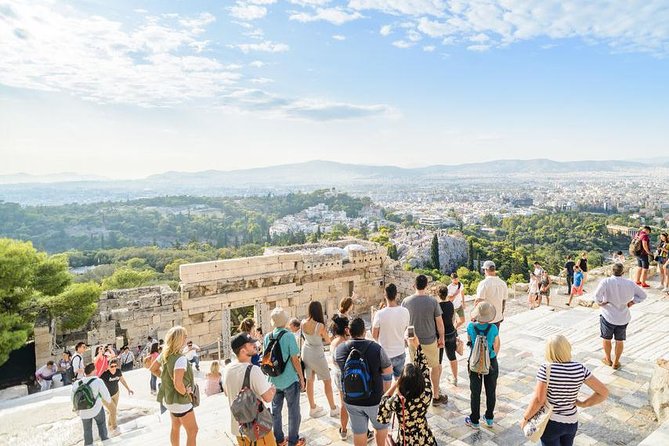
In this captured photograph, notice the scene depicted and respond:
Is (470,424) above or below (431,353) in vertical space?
below

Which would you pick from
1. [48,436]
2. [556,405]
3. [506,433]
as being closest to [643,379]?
[506,433]

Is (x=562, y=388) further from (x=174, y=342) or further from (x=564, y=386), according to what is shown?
(x=174, y=342)

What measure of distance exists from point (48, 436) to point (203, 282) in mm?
7486

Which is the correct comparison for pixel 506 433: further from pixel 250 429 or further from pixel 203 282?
pixel 203 282

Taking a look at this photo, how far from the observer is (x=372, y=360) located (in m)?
3.65

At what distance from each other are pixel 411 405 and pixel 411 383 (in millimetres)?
233

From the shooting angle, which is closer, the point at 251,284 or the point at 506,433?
the point at 506,433

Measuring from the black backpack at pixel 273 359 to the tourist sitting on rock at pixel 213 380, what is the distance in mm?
2081

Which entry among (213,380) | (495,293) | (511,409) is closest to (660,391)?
(511,409)

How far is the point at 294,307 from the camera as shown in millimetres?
14797

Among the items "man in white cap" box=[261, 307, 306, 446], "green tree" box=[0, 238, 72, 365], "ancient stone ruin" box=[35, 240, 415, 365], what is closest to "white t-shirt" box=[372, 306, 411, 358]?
"man in white cap" box=[261, 307, 306, 446]

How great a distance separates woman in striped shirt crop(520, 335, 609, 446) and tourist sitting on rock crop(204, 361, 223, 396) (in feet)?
14.4

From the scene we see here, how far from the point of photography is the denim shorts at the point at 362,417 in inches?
148

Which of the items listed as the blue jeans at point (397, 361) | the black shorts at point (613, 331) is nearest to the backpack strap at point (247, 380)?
the blue jeans at point (397, 361)
